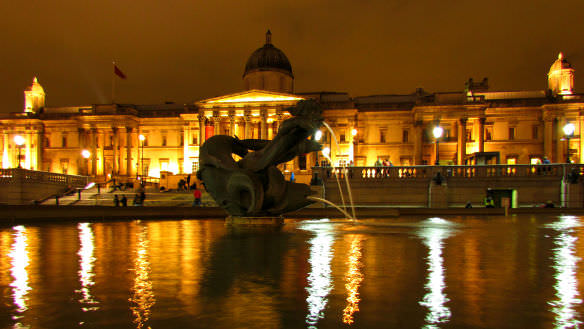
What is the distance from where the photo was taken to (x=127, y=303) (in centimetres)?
565

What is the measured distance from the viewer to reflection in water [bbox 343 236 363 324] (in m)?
5.24

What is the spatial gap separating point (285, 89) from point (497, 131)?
30.7 m

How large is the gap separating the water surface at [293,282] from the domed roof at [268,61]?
198ft

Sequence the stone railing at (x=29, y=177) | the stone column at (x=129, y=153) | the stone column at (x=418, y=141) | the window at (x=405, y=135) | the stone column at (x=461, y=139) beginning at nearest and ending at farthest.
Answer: the stone railing at (x=29, y=177) → the stone column at (x=461, y=139) → the stone column at (x=418, y=141) → the window at (x=405, y=135) → the stone column at (x=129, y=153)

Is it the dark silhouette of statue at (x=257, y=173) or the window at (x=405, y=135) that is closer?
the dark silhouette of statue at (x=257, y=173)

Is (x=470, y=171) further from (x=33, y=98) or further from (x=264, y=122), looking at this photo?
(x=33, y=98)

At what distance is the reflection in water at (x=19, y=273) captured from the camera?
5785 millimetres

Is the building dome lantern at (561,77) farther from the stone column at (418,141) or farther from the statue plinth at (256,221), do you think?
the statue plinth at (256,221)

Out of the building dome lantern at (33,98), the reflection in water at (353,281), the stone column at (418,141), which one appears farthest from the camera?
the building dome lantern at (33,98)

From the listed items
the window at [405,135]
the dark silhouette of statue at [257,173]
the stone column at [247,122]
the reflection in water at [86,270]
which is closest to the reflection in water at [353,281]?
the reflection in water at [86,270]

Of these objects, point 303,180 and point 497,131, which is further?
point 497,131

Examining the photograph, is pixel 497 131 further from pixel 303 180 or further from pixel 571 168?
pixel 571 168

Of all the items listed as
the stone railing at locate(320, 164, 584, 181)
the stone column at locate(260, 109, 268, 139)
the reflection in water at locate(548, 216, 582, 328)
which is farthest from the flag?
the reflection in water at locate(548, 216, 582, 328)

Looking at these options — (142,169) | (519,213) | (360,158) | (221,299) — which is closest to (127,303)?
(221,299)
